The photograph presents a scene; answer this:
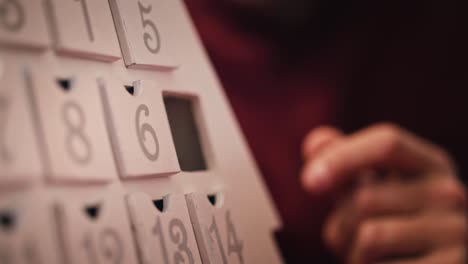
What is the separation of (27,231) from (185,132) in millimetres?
177

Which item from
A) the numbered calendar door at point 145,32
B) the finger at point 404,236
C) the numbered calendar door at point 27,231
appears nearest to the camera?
the numbered calendar door at point 27,231

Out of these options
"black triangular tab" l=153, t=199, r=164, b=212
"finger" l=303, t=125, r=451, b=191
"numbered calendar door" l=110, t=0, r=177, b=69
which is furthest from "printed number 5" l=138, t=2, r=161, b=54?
"finger" l=303, t=125, r=451, b=191

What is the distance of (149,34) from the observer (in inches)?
13.6

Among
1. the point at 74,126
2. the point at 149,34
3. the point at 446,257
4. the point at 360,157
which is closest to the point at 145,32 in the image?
the point at 149,34

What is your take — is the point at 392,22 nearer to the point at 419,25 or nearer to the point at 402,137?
the point at 419,25

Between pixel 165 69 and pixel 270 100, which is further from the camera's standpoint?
pixel 270 100

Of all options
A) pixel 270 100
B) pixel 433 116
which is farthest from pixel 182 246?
pixel 433 116

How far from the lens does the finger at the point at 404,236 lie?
595mm

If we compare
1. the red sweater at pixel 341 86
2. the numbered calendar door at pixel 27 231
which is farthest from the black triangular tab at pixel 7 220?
the red sweater at pixel 341 86

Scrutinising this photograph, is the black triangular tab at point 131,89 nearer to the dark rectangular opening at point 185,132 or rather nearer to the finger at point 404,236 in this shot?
the dark rectangular opening at point 185,132

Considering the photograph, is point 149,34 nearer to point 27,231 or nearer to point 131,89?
point 131,89

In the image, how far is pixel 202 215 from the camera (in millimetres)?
331

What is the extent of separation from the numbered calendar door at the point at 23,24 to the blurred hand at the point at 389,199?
1.38ft

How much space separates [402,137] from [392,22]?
311 mm
